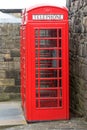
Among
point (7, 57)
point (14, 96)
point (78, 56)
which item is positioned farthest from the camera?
point (14, 96)

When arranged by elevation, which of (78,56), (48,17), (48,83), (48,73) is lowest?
(48,83)

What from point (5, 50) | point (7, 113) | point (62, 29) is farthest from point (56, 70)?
point (5, 50)

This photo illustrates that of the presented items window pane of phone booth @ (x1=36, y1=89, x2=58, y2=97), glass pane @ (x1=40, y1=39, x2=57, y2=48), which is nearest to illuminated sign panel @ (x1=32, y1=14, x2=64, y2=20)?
glass pane @ (x1=40, y1=39, x2=57, y2=48)

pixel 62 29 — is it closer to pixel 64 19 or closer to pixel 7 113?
pixel 64 19

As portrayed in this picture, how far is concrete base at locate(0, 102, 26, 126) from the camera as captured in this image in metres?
8.17

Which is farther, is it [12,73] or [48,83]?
[12,73]

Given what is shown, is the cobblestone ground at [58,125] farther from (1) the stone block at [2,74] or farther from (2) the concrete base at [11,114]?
(1) the stone block at [2,74]

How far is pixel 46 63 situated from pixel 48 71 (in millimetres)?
153

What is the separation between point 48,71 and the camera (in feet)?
26.8

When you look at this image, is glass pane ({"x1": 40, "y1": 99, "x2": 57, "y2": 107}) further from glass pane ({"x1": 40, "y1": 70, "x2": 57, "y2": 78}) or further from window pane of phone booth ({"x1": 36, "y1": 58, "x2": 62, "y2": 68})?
window pane of phone booth ({"x1": 36, "y1": 58, "x2": 62, "y2": 68})

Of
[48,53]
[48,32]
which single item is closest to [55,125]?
[48,53]

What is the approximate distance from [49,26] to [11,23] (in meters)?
2.90

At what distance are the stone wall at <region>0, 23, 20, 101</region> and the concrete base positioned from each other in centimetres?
51

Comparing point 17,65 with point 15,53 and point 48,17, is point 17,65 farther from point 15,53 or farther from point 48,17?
point 48,17
